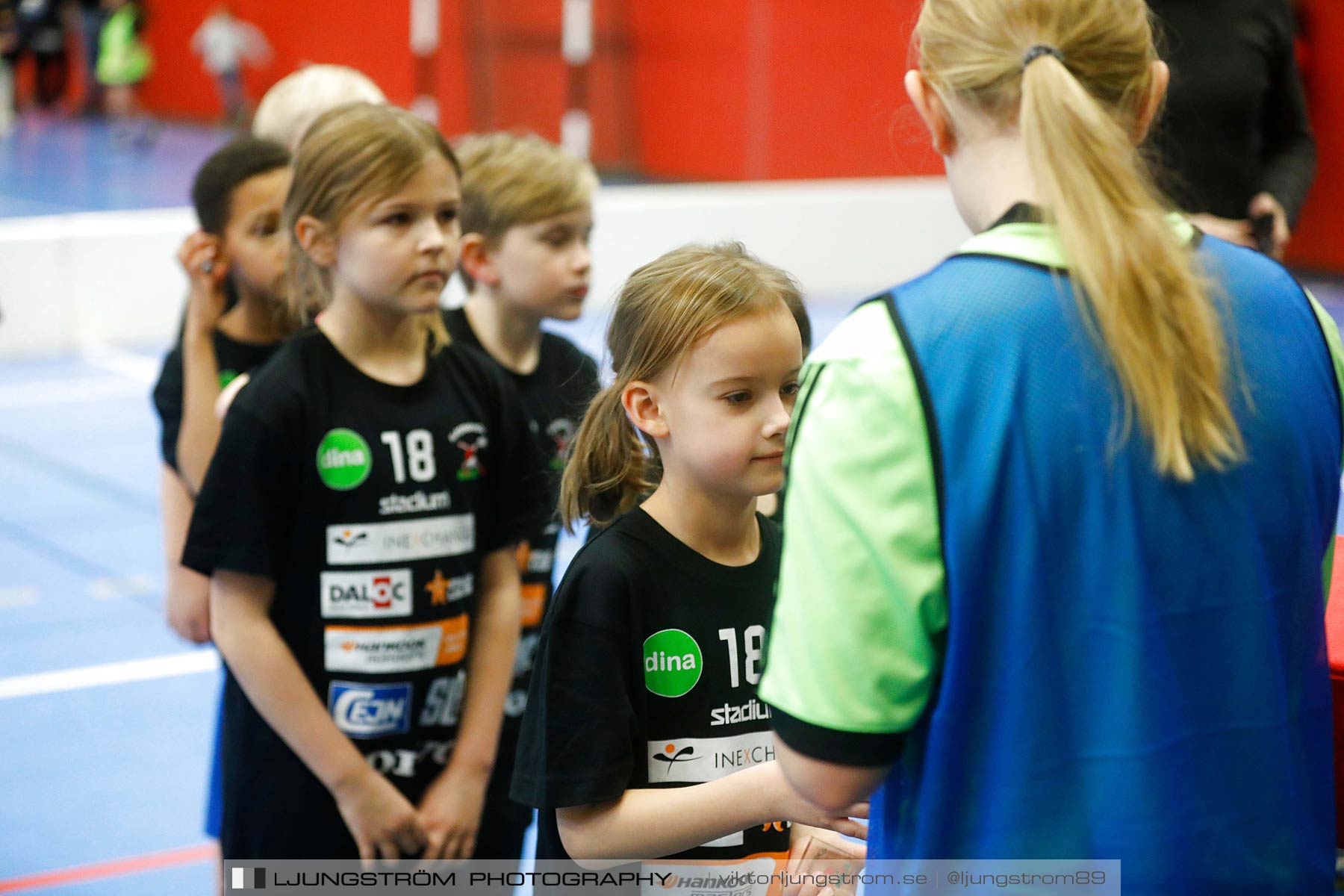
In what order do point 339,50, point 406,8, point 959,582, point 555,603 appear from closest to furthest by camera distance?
point 959,582 < point 555,603 < point 406,8 < point 339,50

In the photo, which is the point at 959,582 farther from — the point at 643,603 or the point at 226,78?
the point at 226,78

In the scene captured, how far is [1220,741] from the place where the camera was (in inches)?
42.1

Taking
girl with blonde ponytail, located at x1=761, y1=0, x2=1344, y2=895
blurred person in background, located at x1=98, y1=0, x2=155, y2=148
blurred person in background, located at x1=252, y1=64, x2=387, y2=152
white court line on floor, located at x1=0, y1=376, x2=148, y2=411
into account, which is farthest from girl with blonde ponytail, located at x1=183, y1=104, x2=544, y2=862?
blurred person in background, located at x1=98, y1=0, x2=155, y2=148

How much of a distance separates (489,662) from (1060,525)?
49.9 inches

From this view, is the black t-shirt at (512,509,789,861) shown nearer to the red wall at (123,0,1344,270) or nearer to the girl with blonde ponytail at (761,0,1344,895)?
the girl with blonde ponytail at (761,0,1344,895)

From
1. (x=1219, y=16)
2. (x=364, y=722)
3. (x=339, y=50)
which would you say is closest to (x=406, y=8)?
(x=339, y=50)

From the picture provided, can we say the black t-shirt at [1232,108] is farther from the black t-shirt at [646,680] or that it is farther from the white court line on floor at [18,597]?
the white court line on floor at [18,597]

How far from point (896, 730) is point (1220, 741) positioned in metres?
0.23

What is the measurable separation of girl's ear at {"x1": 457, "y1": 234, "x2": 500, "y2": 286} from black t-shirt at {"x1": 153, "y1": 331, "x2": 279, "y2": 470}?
371mm

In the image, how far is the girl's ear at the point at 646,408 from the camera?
5.16 feet

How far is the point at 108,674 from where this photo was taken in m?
4.11

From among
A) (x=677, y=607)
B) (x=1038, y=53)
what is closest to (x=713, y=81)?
(x=677, y=607)

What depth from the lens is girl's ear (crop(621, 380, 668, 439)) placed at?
157cm

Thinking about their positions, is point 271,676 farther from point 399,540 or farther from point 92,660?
point 92,660
